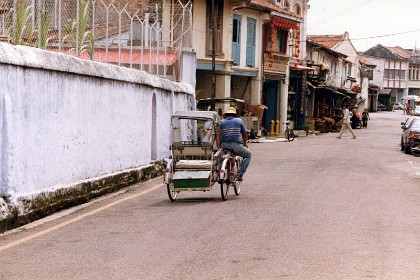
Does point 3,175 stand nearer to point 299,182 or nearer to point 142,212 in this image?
point 142,212

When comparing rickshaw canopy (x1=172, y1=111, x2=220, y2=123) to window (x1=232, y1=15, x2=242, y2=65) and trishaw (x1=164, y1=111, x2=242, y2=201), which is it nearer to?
trishaw (x1=164, y1=111, x2=242, y2=201)

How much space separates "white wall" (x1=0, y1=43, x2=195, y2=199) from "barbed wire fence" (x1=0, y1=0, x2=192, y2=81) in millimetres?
482

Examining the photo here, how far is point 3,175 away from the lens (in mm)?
11234

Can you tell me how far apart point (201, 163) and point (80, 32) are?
345 cm

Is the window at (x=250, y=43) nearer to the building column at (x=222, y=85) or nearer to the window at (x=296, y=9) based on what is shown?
the building column at (x=222, y=85)

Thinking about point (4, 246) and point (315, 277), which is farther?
point (4, 246)

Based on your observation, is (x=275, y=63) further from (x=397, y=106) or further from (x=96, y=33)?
(x=397, y=106)

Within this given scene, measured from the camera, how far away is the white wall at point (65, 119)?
11430 mm

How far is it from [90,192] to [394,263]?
7.58 meters

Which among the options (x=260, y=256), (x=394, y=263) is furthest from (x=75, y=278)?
(x=394, y=263)

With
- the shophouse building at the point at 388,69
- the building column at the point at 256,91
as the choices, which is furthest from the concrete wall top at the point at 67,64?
the shophouse building at the point at 388,69

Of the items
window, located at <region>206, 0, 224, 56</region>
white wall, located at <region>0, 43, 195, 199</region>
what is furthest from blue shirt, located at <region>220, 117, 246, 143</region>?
window, located at <region>206, 0, 224, 56</region>

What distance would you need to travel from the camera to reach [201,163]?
1497cm

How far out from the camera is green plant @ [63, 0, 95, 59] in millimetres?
15055
